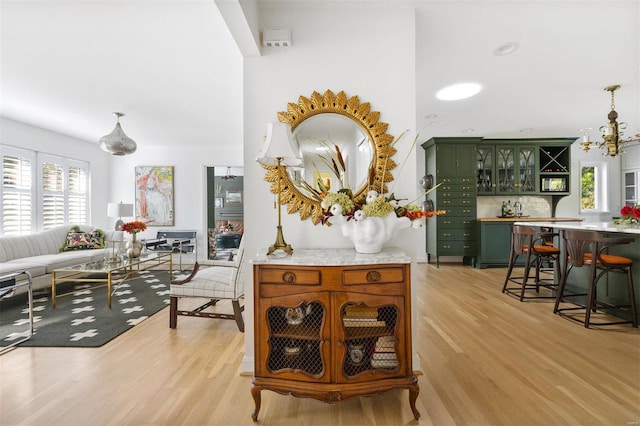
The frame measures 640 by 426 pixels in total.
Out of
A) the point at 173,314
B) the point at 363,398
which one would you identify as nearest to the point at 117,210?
the point at 173,314

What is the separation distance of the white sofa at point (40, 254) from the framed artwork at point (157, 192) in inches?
55.7

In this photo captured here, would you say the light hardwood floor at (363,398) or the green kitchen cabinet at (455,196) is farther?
the green kitchen cabinet at (455,196)

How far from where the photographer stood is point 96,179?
21.5ft

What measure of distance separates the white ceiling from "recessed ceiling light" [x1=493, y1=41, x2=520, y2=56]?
3.5 inches

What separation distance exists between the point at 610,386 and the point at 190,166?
704 cm

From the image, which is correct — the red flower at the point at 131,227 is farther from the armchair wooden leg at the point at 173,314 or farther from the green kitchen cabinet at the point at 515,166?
the green kitchen cabinet at the point at 515,166

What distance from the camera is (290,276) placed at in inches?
67.7

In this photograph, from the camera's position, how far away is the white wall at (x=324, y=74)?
2.28 metres

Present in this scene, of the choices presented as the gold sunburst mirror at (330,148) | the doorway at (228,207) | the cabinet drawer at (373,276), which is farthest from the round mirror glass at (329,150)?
the doorway at (228,207)

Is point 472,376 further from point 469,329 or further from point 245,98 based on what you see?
point 245,98

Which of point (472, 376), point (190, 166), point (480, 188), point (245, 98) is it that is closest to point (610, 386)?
point (472, 376)

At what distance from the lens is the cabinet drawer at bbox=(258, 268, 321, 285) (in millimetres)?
1698

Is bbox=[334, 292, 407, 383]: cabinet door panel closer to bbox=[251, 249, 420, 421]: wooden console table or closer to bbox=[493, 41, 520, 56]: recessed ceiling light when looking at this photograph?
bbox=[251, 249, 420, 421]: wooden console table

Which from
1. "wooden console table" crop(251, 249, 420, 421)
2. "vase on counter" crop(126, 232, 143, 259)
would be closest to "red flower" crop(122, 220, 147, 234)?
"vase on counter" crop(126, 232, 143, 259)
